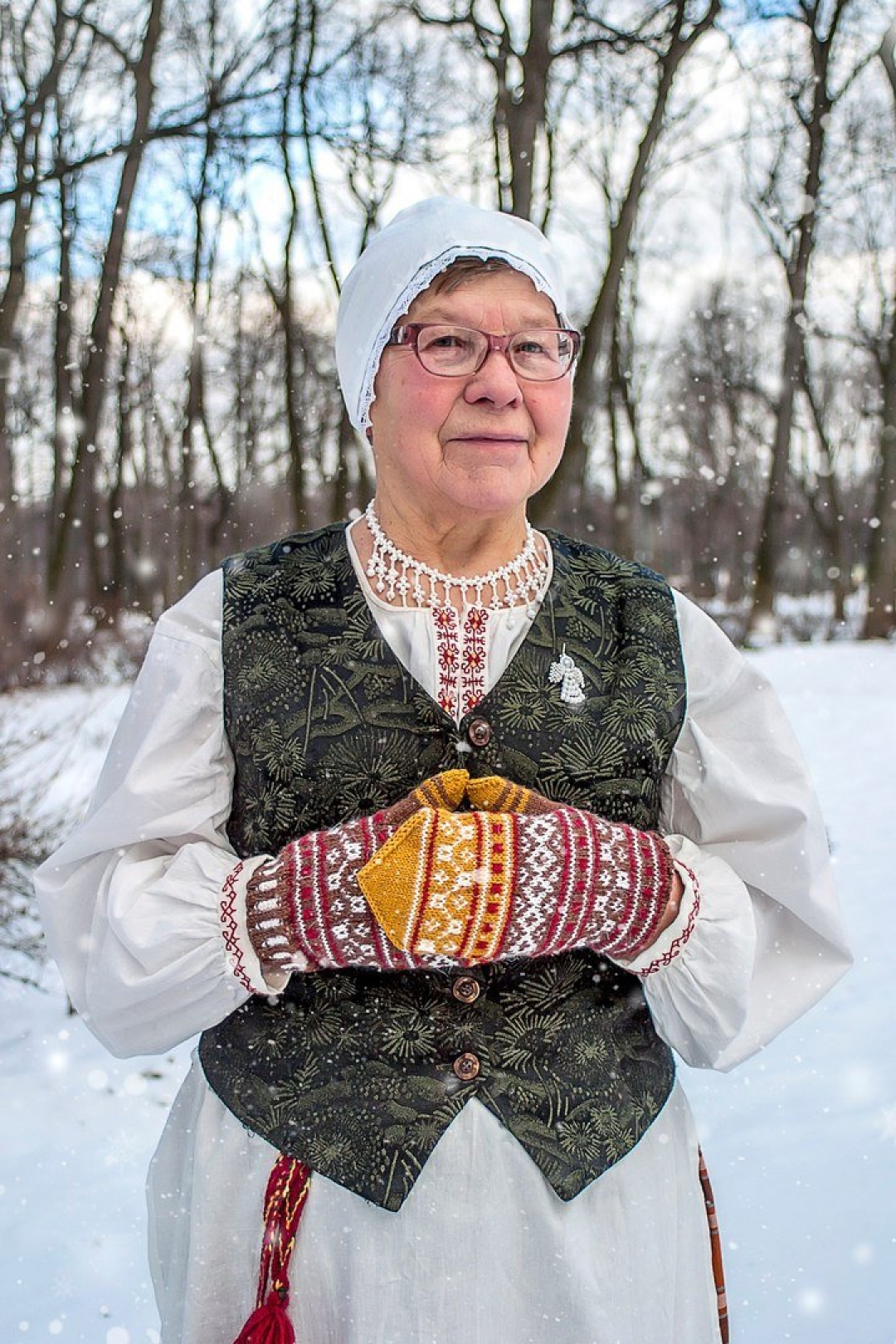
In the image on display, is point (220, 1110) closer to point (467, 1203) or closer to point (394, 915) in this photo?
point (467, 1203)

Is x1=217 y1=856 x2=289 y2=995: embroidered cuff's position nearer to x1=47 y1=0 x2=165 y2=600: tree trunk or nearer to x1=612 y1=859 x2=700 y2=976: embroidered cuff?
x1=612 y1=859 x2=700 y2=976: embroidered cuff

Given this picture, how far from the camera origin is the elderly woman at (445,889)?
1.26m

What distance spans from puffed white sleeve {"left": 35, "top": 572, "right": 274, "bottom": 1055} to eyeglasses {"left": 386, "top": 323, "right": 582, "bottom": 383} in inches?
16.0

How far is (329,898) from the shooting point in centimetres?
121

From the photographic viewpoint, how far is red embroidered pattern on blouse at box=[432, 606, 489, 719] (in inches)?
55.9

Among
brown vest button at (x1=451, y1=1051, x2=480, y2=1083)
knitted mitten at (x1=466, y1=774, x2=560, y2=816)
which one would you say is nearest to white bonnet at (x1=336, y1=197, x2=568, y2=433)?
knitted mitten at (x1=466, y1=774, x2=560, y2=816)

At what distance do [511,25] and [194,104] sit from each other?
2130 mm

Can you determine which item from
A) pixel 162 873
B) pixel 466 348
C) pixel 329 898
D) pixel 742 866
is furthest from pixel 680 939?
pixel 466 348

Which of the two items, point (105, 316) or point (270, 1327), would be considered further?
point (105, 316)

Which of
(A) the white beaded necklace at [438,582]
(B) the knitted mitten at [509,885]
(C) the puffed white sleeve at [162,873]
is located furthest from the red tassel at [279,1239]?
(A) the white beaded necklace at [438,582]

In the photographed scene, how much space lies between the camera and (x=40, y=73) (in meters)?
6.95

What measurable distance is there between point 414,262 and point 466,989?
0.90 m

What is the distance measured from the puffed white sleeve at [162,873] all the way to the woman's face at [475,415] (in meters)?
0.33

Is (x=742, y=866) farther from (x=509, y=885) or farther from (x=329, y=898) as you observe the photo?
(x=329, y=898)
